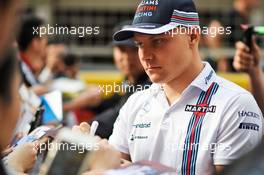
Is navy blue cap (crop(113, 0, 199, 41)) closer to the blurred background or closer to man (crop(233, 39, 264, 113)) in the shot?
man (crop(233, 39, 264, 113))

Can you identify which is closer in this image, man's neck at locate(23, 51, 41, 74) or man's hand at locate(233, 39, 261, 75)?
man's hand at locate(233, 39, 261, 75)

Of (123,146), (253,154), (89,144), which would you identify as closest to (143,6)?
(123,146)

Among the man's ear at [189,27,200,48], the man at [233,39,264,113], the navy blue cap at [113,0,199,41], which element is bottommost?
the man at [233,39,264,113]

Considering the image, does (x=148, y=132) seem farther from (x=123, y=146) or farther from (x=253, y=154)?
(x=253, y=154)

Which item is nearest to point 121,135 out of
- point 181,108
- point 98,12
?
point 181,108

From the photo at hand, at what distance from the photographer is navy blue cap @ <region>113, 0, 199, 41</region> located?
3.48 metres

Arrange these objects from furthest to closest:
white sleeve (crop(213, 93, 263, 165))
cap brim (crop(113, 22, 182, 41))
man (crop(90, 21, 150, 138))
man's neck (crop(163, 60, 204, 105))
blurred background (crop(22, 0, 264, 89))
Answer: blurred background (crop(22, 0, 264, 89)) < man (crop(90, 21, 150, 138)) < man's neck (crop(163, 60, 204, 105)) < cap brim (crop(113, 22, 182, 41)) < white sleeve (crop(213, 93, 263, 165))

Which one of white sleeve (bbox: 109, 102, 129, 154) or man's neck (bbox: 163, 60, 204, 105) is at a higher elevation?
man's neck (bbox: 163, 60, 204, 105)

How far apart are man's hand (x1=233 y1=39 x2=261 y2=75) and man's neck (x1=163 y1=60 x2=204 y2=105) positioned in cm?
76

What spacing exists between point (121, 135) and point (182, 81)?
1.34ft

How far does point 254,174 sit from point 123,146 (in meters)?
1.99

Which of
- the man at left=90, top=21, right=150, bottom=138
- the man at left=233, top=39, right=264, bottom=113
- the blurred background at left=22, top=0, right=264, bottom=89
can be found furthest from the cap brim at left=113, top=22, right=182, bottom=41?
the blurred background at left=22, top=0, right=264, bottom=89

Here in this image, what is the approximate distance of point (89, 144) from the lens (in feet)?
7.73

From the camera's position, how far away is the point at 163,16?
11.5ft
